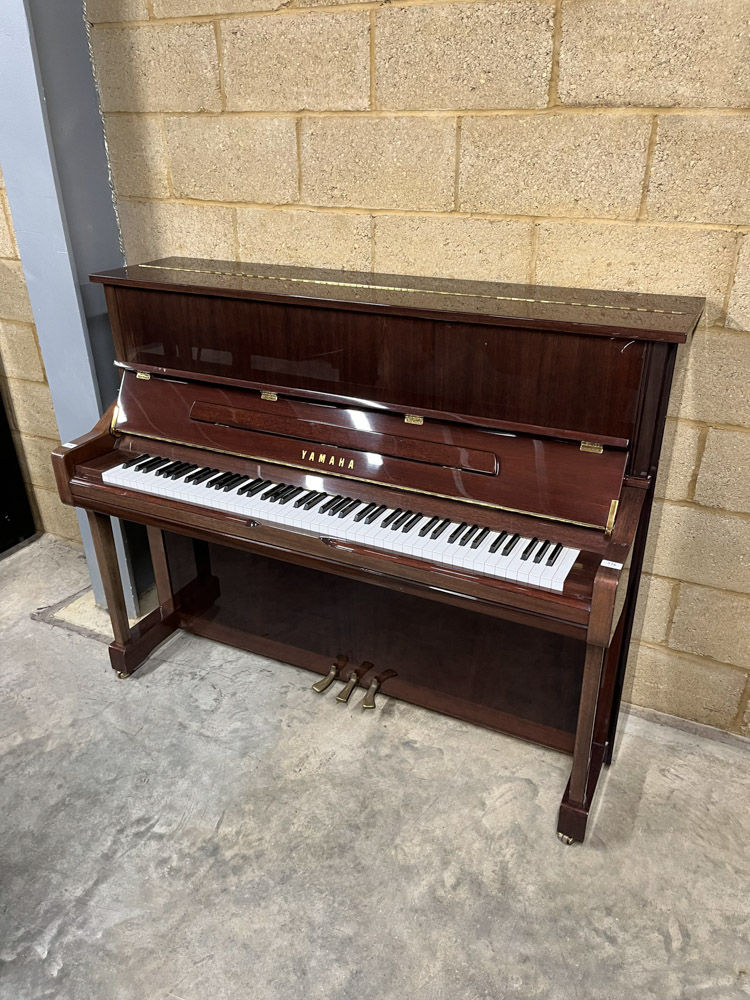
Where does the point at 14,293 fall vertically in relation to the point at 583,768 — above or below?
above

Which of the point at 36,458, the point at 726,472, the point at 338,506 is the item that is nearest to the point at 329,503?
the point at 338,506

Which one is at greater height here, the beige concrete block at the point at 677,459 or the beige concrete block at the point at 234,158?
the beige concrete block at the point at 234,158

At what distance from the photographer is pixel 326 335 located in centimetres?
193

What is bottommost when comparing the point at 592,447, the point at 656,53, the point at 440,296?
the point at 592,447

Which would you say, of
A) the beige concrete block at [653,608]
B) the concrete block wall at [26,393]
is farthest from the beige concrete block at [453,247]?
the concrete block wall at [26,393]

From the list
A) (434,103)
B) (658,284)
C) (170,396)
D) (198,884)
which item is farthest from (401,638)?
(434,103)

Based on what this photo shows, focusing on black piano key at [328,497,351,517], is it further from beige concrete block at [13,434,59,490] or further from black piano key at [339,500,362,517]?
beige concrete block at [13,434,59,490]

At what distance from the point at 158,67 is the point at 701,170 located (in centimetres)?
160

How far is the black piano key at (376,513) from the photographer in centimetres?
182

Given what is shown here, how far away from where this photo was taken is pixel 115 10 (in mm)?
2209

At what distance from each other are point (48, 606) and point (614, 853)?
7.30 feet

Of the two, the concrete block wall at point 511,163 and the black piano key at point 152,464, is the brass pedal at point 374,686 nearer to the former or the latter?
the concrete block wall at point 511,163

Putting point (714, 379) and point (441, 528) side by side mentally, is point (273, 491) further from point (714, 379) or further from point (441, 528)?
point (714, 379)

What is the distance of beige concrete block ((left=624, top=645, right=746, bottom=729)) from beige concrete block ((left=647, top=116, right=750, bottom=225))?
125cm
